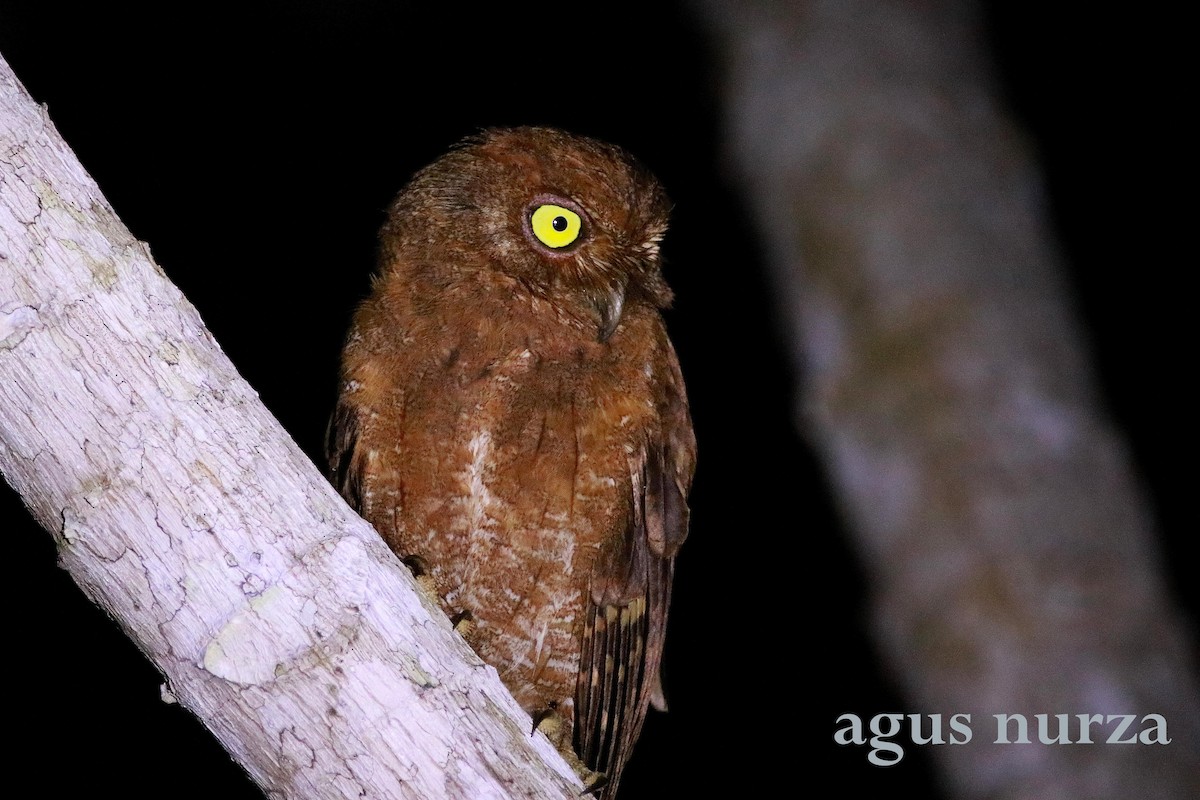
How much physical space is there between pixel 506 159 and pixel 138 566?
4.39ft

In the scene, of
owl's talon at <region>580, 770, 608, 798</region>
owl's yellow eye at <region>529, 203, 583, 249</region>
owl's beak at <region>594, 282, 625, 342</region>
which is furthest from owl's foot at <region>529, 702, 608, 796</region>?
owl's yellow eye at <region>529, 203, 583, 249</region>

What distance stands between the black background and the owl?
5.03 ft

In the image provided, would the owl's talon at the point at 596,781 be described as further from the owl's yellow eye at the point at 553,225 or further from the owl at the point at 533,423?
the owl's yellow eye at the point at 553,225

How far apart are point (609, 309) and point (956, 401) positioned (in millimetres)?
824

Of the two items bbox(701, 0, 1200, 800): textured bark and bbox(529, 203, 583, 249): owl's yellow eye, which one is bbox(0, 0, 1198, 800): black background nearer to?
bbox(701, 0, 1200, 800): textured bark

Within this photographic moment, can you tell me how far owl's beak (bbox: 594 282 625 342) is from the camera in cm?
235

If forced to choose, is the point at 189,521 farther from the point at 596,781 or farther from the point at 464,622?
the point at 596,781

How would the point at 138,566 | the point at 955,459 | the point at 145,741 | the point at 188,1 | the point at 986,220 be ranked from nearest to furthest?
the point at 138,566
the point at 955,459
the point at 986,220
the point at 145,741
the point at 188,1

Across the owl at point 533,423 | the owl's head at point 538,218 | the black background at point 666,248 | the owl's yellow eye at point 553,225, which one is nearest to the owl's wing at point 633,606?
the owl at point 533,423

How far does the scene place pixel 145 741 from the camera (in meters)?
4.04

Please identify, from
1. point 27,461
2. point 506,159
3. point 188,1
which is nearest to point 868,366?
point 506,159

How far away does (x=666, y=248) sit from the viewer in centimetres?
523

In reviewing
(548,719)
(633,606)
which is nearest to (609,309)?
(633,606)

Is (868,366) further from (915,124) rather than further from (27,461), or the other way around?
(27,461)
